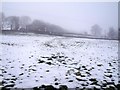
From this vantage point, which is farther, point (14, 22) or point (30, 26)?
point (30, 26)

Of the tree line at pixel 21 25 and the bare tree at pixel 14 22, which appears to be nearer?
the tree line at pixel 21 25

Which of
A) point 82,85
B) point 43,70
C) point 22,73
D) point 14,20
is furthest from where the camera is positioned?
point 14,20

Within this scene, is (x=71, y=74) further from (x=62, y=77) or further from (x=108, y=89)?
(x=108, y=89)

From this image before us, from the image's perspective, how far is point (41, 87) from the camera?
20.4 feet

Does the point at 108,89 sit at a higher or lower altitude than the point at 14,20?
lower

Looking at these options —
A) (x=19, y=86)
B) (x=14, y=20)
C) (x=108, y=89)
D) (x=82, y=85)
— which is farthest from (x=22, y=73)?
(x=14, y=20)

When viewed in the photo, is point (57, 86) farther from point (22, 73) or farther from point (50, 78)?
point (22, 73)

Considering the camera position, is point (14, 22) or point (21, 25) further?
point (21, 25)

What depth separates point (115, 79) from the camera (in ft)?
25.0

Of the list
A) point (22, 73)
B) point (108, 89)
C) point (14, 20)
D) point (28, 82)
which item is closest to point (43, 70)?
point (22, 73)

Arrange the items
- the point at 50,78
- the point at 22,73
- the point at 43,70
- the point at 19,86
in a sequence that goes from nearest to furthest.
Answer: the point at 19,86
the point at 50,78
the point at 22,73
the point at 43,70

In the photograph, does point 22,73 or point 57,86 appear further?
point 22,73

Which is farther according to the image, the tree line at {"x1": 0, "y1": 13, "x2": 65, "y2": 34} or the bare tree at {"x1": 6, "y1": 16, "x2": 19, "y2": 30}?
the bare tree at {"x1": 6, "y1": 16, "x2": 19, "y2": 30}

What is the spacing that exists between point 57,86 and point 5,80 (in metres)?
2.50
